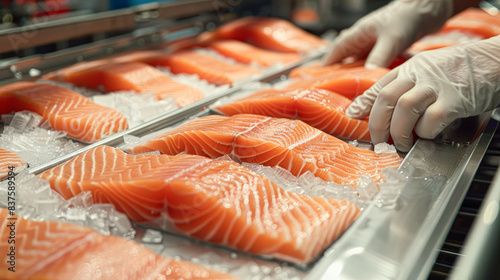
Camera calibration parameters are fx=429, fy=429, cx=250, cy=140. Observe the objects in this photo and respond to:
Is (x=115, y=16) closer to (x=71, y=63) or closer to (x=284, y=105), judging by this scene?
(x=71, y=63)

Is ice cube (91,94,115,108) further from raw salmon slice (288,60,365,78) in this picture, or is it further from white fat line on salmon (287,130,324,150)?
raw salmon slice (288,60,365,78)

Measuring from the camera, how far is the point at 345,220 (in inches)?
66.9

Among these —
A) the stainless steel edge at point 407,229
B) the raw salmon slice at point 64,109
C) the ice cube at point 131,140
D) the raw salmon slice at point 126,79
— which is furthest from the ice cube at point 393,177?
the raw salmon slice at point 126,79

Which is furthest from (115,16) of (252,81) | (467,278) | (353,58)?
(467,278)

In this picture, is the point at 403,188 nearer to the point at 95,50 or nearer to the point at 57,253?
the point at 57,253

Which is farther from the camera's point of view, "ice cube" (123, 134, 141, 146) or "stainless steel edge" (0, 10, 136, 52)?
"stainless steel edge" (0, 10, 136, 52)

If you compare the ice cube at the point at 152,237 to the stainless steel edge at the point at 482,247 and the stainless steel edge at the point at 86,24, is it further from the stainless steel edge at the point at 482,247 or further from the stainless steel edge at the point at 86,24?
the stainless steel edge at the point at 86,24

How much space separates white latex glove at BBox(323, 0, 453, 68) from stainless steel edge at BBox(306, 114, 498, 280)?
174 cm

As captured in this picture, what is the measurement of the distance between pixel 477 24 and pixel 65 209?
5.25 m

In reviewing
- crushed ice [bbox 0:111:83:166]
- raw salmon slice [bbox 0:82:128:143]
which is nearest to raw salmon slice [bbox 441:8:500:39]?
raw salmon slice [bbox 0:82:128:143]

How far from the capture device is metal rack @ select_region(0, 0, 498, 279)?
4.53ft

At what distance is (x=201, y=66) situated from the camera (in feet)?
13.3

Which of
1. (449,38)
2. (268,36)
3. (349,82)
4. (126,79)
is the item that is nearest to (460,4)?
(449,38)

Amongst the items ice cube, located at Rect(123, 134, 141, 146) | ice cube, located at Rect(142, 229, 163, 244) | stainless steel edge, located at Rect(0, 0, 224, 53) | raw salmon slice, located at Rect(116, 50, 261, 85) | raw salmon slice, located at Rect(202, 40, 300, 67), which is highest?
stainless steel edge, located at Rect(0, 0, 224, 53)
